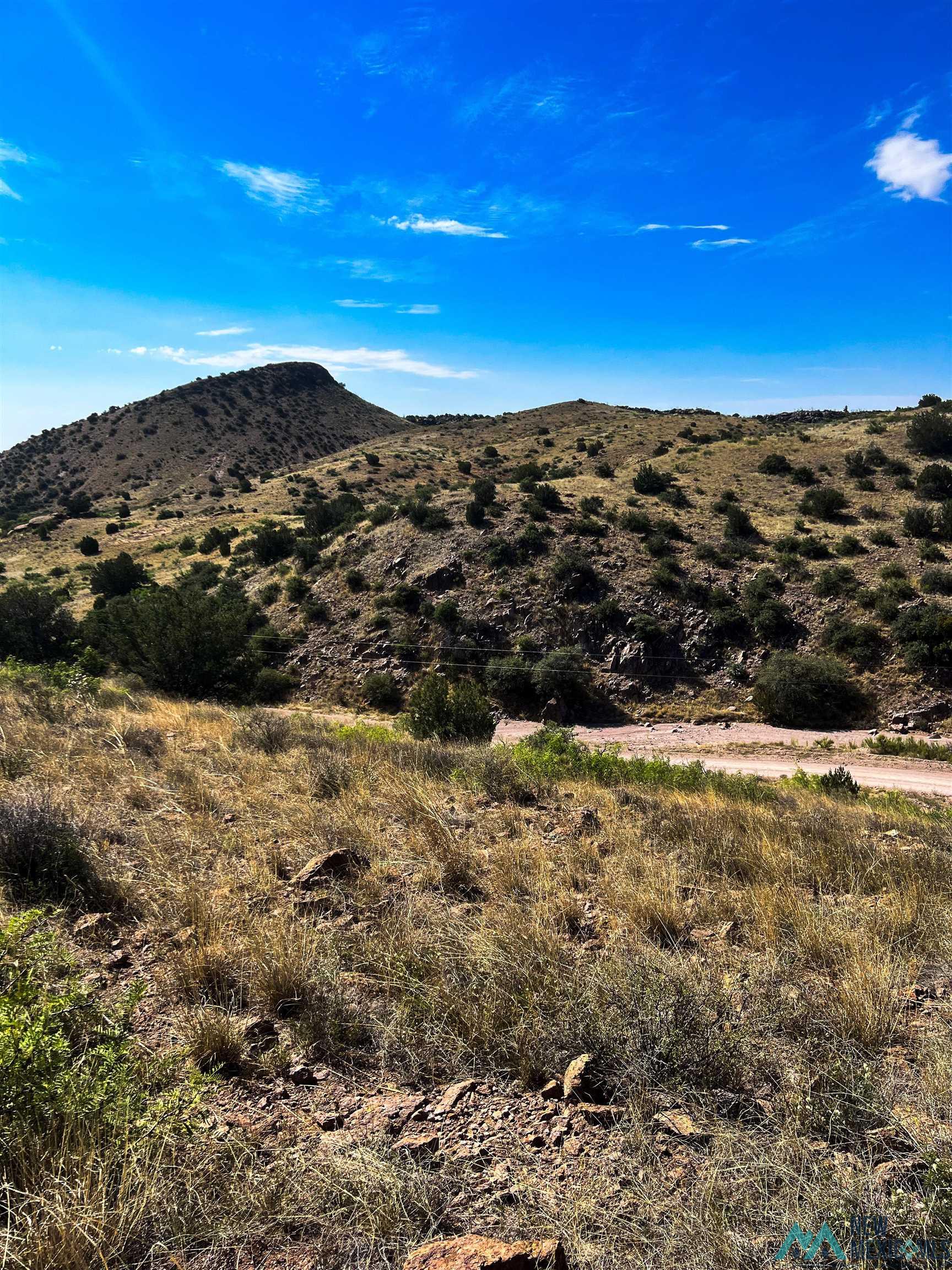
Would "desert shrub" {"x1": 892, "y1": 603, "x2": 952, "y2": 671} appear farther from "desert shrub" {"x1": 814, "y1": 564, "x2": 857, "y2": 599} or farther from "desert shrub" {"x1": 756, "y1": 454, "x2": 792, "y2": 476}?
"desert shrub" {"x1": 756, "y1": 454, "x2": 792, "y2": 476}

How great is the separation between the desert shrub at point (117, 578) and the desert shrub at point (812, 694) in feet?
130

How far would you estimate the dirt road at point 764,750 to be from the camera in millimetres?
19219

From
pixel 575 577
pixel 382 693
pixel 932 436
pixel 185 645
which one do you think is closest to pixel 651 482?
pixel 575 577

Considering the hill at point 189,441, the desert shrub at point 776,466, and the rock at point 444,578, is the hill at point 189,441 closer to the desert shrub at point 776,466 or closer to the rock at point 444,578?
the rock at point 444,578

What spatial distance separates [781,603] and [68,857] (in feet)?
102

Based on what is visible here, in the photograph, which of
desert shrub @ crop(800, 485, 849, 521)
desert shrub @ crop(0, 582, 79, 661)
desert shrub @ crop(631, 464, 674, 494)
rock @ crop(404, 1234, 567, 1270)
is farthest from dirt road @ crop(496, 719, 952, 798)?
desert shrub @ crop(0, 582, 79, 661)

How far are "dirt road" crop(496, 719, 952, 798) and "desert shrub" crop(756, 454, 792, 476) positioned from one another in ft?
90.3

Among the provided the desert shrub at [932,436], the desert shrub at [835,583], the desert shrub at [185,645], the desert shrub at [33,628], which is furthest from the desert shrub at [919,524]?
the desert shrub at [33,628]

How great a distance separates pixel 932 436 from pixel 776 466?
1086cm

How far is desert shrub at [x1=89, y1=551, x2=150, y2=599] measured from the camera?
4122 cm

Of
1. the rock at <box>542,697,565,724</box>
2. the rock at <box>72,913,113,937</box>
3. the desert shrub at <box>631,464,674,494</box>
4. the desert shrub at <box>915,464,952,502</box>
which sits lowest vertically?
the rock at <box>542,697,565,724</box>

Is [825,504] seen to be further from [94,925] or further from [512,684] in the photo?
[94,925]

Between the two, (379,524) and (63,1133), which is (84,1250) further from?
(379,524)

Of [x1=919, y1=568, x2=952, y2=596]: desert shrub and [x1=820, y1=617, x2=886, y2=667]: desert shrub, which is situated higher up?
[x1=919, y1=568, x2=952, y2=596]: desert shrub
